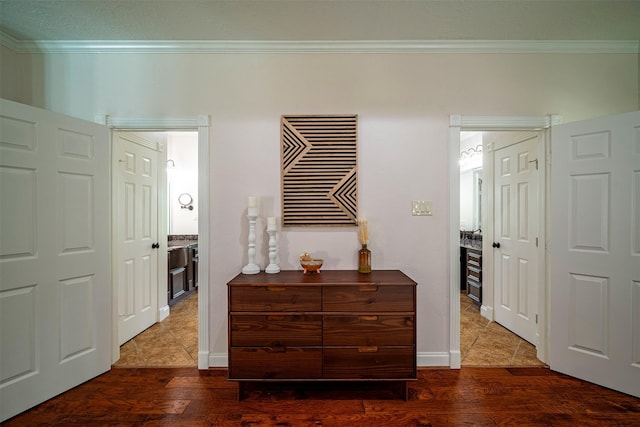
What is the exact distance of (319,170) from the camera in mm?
2209

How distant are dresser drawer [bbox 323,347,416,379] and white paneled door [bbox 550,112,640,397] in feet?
4.46

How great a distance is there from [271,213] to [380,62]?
1541mm

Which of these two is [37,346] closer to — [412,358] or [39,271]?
[39,271]

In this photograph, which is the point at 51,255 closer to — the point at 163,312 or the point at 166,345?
the point at 166,345

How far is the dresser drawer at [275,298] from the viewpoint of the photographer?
178 cm

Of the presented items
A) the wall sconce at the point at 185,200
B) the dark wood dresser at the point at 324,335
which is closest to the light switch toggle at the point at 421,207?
the dark wood dresser at the point at 324,335

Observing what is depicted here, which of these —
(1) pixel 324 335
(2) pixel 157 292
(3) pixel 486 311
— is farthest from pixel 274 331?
(3) pixel 486 311

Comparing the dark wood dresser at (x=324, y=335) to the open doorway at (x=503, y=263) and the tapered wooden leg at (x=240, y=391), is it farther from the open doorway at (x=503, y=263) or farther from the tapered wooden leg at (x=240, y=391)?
the open doorway at (x=503, y=263)

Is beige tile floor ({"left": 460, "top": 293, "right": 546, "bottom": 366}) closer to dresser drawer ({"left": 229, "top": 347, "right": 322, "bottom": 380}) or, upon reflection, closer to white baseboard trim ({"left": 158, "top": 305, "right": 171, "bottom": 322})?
dresser drawer ({"left": 229, "top": 347, "right": 322, "bottom": 380})

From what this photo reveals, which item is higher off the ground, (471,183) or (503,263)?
(471,183)

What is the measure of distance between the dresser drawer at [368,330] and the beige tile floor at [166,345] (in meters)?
1.34

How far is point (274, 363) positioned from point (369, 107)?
2.05 m

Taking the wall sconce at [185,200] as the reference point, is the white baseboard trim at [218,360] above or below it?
below

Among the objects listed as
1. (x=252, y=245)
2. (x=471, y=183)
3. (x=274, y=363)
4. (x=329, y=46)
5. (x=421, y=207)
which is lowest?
(x=274, y=363)
